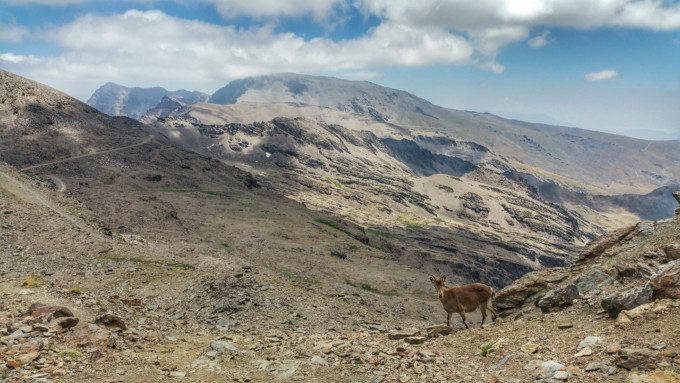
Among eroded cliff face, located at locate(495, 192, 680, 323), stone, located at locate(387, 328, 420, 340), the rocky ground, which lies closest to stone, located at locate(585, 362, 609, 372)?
the rocky ground

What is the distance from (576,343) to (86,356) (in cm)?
1449

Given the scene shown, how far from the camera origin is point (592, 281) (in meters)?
15.6

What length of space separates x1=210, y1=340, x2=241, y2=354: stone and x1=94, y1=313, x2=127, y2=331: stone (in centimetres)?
357

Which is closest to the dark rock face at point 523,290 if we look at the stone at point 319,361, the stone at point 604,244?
the stone at point 604,244

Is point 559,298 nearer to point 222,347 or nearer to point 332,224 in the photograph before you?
point 222,347

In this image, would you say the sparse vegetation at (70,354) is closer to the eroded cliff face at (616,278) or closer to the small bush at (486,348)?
the small bush at (486,348)

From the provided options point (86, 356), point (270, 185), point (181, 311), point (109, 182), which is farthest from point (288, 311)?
point (270, 185)

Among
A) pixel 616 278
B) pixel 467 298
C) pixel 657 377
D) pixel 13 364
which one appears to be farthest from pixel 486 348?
pixel 13 364

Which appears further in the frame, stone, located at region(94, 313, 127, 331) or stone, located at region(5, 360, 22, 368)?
stone, located at region(94, 313, 127, 331)

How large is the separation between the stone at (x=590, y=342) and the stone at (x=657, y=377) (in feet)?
7.33

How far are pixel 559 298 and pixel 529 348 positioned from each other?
4.57 m

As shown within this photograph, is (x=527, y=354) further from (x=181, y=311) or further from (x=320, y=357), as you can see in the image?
(x=181, y=311)

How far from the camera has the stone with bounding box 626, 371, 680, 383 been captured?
26.2ft

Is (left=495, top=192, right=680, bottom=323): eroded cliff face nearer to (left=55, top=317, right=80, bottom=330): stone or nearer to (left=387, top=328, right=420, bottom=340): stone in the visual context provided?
(left=387, top=328, right=420, bottom=340): stone
